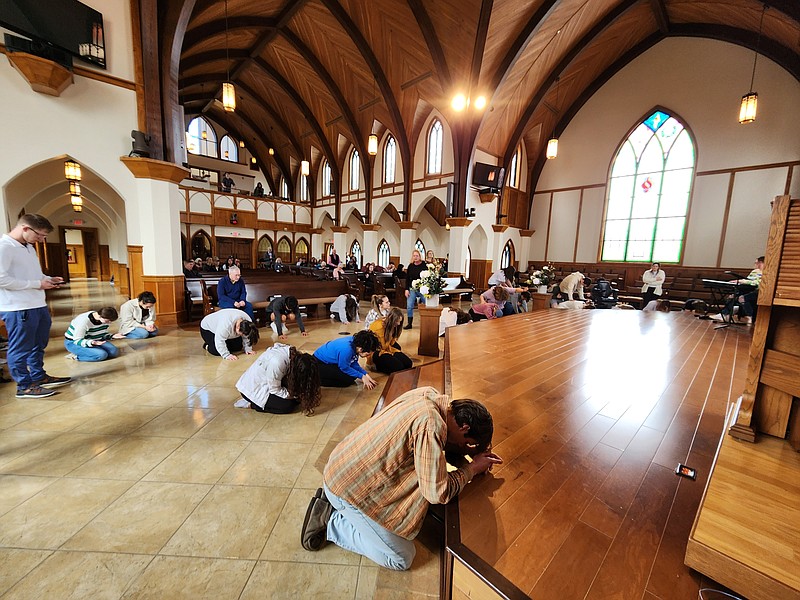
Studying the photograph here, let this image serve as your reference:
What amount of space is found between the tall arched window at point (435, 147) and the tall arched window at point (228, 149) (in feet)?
48.2

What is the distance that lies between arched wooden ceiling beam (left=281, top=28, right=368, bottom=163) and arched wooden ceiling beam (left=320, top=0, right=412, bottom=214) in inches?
81.8

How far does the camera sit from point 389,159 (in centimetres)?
1508

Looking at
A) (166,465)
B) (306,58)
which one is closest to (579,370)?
(166,465)

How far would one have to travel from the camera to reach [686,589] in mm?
1067

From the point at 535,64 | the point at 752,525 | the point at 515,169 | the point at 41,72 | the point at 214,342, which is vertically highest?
the point at 535,64

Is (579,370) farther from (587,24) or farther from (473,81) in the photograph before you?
(587,24)

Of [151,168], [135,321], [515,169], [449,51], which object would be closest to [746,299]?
[449,51]

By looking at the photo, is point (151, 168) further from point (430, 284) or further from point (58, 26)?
point (430, 284)

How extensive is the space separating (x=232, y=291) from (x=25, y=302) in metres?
2.81

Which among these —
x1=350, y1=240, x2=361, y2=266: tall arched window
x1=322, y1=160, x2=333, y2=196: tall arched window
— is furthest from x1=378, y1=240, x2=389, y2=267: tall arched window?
x1=322, y1=160, x2=333, y2=196: tall arched window

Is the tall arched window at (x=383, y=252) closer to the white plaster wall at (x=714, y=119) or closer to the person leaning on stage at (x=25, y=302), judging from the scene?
the white plaster wall at (x=714, y=119)

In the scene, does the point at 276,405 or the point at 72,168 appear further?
the point at 72,168

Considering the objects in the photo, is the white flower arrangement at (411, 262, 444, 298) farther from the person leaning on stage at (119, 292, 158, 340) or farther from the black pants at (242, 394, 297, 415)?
the person leaning on stage at (119, 292, 158, 340)

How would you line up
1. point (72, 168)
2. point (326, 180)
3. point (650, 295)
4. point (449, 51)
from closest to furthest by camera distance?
1. point (72, 168)
2. point (449, 51)
3. point (650, 295)
4. point (326, 180)
